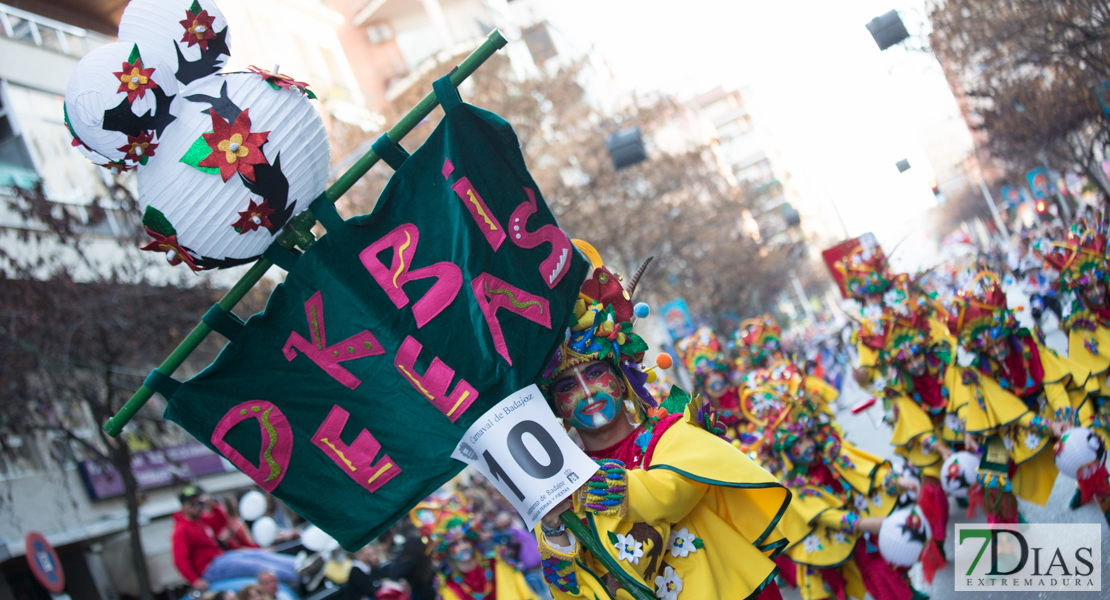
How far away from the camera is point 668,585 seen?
3.62 metres

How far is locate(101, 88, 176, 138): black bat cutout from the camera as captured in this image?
300cm

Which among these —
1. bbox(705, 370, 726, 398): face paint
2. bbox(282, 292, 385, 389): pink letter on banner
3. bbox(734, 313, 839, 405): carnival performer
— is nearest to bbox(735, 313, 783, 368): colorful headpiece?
bbox(734, 313, 839, 405): carnival performer

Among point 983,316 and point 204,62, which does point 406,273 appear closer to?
point 204,62

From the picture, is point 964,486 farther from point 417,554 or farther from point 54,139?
point 54,139

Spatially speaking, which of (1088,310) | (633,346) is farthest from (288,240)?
(1088,310)

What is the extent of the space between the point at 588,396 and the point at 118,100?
6.98ft

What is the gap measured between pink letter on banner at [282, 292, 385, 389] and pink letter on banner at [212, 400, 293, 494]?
0.80 ft

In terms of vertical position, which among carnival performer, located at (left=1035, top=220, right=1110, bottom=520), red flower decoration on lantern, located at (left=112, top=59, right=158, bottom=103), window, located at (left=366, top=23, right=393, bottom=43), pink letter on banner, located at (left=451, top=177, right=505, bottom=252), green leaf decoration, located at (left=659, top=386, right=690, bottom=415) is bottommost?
carnival performer, located at (left=1035, top=220, right=1110, bottom=520)

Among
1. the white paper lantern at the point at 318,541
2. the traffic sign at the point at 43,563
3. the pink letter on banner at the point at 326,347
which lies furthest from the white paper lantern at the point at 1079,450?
the traffic sign at the point at 43,563

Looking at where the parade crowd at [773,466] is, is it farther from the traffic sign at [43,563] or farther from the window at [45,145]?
the window at [45,145]

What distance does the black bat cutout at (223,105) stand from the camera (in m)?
3.13

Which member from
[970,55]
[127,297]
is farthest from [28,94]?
[970,55]

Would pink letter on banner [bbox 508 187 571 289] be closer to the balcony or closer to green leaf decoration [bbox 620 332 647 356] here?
green leaf decoration [bbox 620 332 647 356]

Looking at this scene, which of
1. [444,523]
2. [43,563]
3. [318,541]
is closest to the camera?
[444,523]
